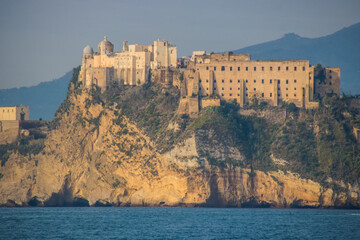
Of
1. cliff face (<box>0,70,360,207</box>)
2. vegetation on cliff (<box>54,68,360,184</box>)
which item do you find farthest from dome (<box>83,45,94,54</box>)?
vegetation on cliff (<box>54,68,360,184</box>)

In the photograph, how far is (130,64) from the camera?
116m

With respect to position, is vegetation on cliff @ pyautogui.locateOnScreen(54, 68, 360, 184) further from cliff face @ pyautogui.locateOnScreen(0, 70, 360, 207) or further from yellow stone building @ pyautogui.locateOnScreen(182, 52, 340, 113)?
yellow stone building @ pyautogui.locateOnScreen(182, 52, 340, 113)

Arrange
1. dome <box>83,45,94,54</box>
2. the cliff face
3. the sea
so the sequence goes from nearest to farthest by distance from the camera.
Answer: the sea → the cliff face → dome <box>83,45,94,54</box>

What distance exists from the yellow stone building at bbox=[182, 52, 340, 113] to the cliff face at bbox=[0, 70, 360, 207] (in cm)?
457

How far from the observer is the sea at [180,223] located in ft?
253

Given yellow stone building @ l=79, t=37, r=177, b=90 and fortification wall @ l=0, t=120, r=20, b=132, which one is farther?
fortification wall @ l=0, t=120, r=20, b=132

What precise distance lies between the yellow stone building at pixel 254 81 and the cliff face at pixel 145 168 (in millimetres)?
4567

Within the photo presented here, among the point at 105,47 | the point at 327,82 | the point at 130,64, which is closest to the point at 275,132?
the point at 327,82

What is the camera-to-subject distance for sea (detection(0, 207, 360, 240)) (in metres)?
77.1

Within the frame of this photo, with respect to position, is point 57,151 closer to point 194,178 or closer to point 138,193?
point 138,193

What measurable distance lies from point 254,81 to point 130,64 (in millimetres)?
18328

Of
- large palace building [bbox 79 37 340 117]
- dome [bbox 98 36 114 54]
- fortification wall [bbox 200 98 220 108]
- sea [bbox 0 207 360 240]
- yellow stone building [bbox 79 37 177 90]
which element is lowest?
sea [bbox 0 207 360 240]

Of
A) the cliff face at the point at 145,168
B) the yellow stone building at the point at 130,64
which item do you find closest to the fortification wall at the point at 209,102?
the cliff face at the point at 145,168

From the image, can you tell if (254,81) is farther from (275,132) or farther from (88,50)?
(88,50)
